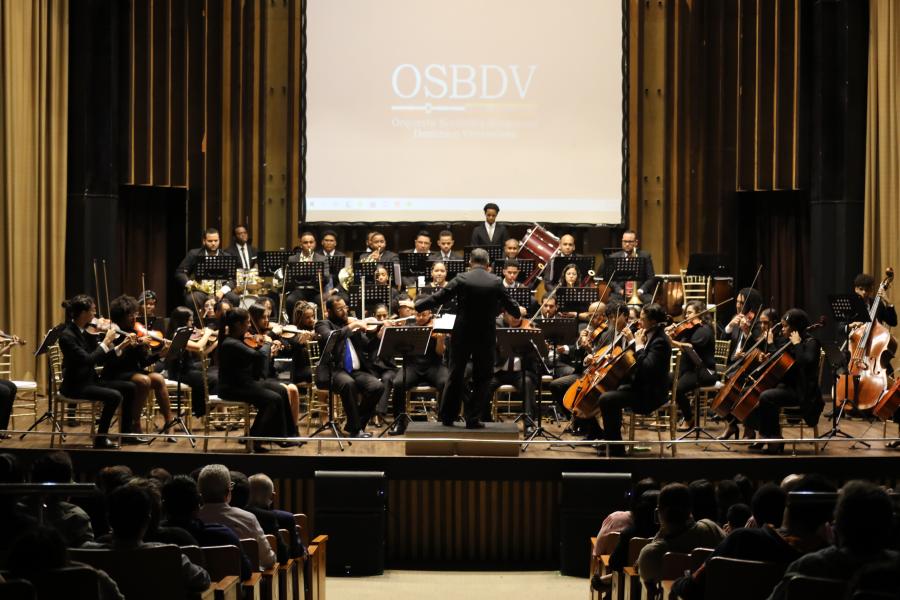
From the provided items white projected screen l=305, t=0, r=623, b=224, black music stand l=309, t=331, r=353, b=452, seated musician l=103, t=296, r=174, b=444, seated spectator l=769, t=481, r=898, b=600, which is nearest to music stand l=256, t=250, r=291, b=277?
black music stand l=309, t=331, r=353, b=452

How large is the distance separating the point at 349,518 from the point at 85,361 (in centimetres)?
224

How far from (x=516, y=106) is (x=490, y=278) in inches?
216

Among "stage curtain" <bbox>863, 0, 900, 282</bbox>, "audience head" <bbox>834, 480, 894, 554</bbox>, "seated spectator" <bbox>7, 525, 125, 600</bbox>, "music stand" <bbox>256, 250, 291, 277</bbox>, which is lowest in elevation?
"seated spectator" <bbox>7, 525, 125, 600</bbox>

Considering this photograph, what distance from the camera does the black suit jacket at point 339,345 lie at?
9.06 meters

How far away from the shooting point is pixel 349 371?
922 cm

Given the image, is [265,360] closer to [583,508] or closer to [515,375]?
[515,375]

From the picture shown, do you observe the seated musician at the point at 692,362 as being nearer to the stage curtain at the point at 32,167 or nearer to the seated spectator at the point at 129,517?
the seated spectator at the point at 129,517

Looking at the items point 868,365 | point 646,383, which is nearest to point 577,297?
point 646,383

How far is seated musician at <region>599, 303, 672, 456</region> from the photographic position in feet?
26.9

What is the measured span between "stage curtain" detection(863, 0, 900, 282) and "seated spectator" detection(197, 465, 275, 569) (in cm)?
806

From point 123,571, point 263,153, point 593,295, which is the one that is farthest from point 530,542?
point 263,153

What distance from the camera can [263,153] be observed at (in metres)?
13.5

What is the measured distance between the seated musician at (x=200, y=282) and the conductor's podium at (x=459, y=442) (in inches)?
137

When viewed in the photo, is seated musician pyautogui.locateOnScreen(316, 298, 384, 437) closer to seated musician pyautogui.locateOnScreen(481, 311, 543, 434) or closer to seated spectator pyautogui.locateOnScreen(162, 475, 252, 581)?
seated musician pyautogui.locateOnScreen(481, 311, 543, 434)
